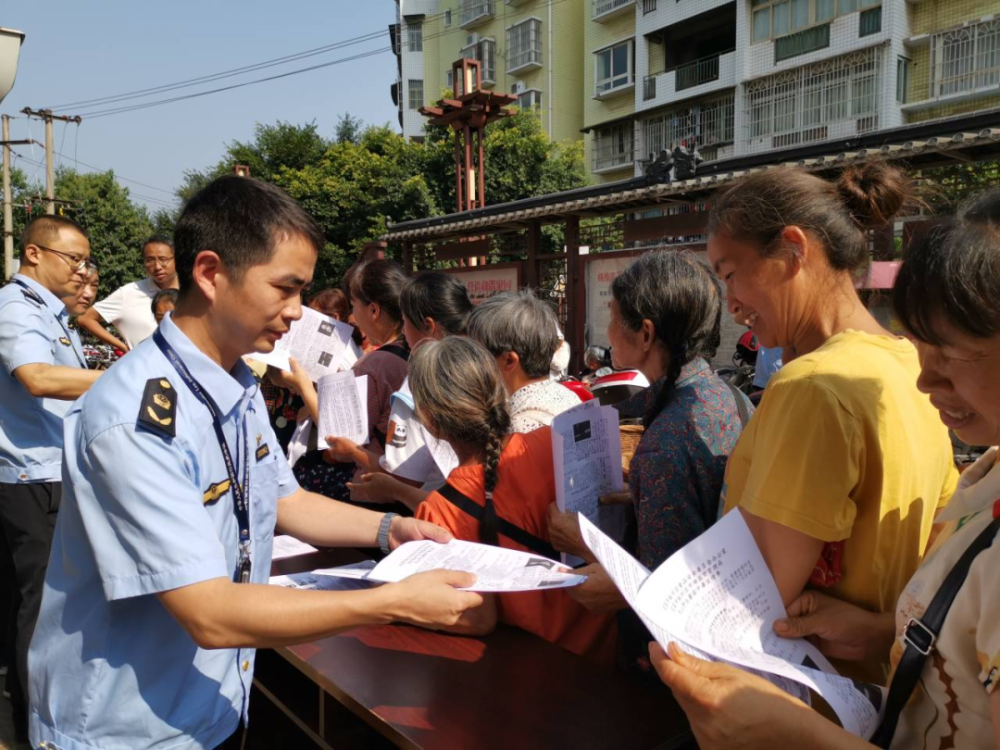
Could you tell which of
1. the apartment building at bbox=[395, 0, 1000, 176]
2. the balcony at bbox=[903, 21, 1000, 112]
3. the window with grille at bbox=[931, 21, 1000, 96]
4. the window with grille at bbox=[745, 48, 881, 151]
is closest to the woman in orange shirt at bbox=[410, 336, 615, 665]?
the apartment building at bbox=[395, 0, 1000, 176]

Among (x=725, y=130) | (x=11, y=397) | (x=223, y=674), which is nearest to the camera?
(x=223, y=674)

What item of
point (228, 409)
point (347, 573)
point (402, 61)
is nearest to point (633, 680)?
point (347, 573)

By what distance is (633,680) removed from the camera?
5.00ft

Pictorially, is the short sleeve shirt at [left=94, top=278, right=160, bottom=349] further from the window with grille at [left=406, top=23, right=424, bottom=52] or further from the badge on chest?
the window with grille at [left=406, top=23, right=424, bottom=52]

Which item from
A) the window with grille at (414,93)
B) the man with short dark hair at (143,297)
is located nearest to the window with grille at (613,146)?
the window with grille at (414,93)

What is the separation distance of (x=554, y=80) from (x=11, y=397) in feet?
86.6

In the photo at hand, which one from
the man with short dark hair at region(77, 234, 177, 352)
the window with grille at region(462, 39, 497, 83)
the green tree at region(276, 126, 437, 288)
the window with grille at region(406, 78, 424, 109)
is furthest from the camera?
the window with grille at region(406, 78, 424, 109)

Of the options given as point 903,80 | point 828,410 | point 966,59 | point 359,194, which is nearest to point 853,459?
point 828,410

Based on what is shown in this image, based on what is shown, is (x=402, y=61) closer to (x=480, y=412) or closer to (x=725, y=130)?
(x=725, y=130)

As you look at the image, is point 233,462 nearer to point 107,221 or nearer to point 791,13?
point 791,13

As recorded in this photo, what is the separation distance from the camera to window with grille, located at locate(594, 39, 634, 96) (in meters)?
22.6

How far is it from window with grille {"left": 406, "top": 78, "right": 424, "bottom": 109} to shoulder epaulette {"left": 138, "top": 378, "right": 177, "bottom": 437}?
35410mm

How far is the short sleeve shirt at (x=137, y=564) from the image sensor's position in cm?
109

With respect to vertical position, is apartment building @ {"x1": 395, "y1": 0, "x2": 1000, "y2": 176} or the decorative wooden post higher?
apartment building @ {"x1": 395, "y1": 0, "x2": 1000, "y2": 176}
